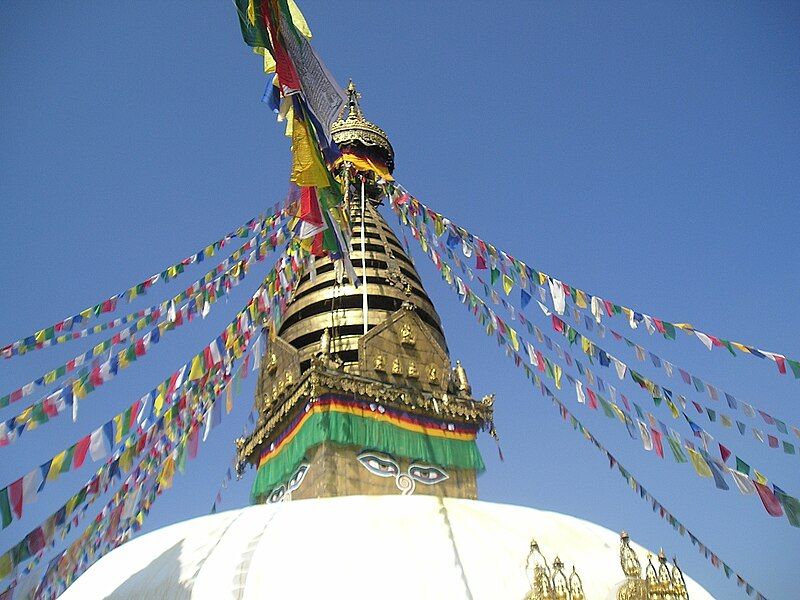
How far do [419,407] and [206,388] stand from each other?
363cm

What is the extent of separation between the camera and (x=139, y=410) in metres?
8.08

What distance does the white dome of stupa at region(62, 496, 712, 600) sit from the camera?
5.29 meters

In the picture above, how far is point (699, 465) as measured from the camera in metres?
8.35

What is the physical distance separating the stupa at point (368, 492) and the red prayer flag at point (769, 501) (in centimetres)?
170

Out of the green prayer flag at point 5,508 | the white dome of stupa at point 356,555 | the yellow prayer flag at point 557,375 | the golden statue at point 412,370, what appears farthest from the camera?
the golden statue at point 412,370

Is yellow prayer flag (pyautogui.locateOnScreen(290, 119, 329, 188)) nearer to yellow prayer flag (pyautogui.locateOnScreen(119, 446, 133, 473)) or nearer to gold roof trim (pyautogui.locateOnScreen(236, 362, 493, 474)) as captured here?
yellow prayer flag (pyautogui.locateOnScreen(119, 446, 133, 473))

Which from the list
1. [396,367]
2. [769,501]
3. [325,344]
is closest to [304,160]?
[325,344]

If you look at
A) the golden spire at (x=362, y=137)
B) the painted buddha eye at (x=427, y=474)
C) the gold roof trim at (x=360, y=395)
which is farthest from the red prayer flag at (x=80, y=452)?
the golden spire at (x=362, y=137)

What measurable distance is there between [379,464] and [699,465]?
15.3 ft

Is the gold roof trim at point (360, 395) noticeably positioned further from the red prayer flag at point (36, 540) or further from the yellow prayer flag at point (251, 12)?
the yellow prayer flag at point (251, 12)

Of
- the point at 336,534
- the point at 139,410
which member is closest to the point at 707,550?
the point at 336,534

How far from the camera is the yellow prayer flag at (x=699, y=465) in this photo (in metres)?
8.22

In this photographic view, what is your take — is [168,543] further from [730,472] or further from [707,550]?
[707,550]

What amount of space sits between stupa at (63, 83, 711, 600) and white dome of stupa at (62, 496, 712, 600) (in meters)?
0.02
